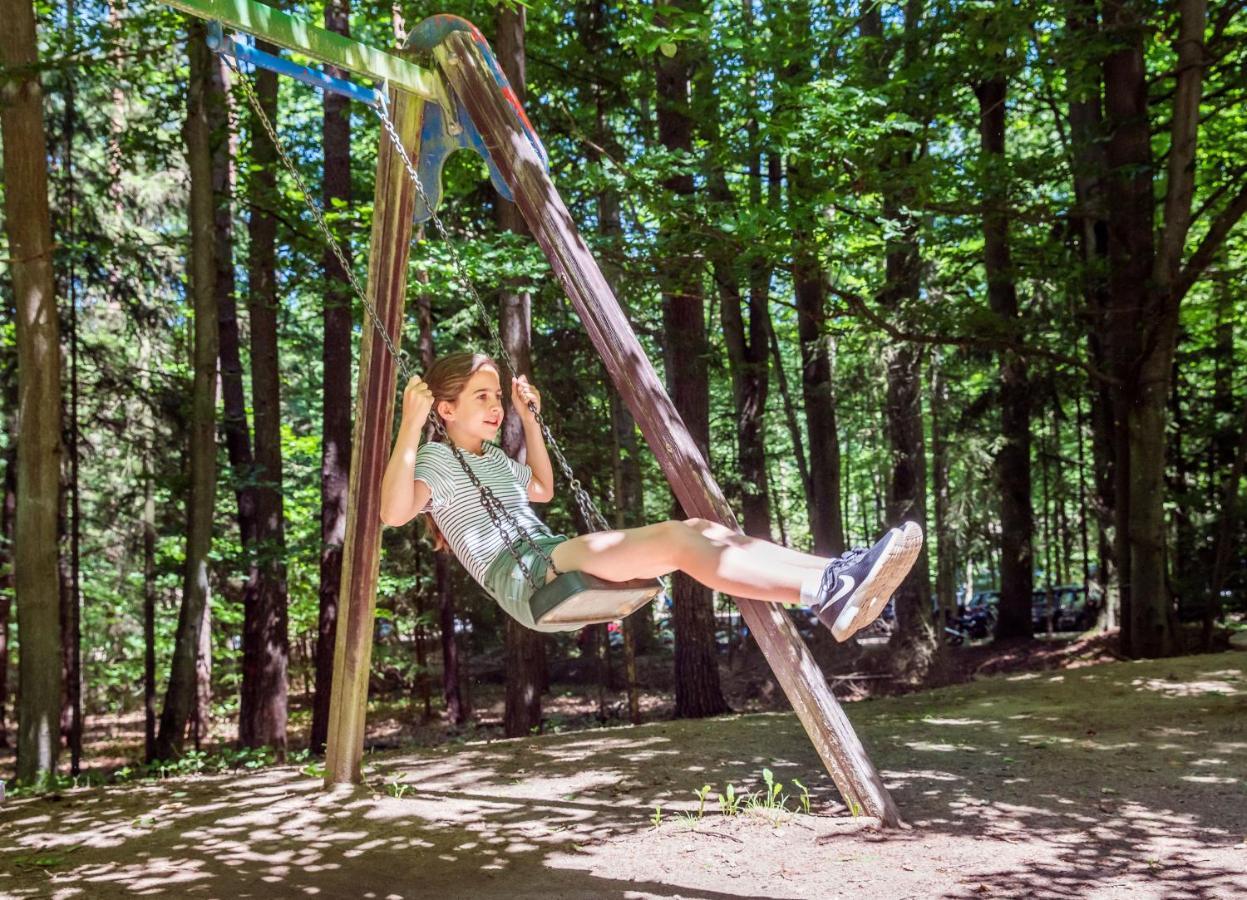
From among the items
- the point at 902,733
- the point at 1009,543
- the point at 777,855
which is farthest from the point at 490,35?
the point at 1009,543

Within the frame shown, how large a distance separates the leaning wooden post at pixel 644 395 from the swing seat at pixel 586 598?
1042mm

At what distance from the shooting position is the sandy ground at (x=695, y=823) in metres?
3.85

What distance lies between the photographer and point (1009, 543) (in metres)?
14.5

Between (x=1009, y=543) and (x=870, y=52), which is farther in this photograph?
(x=1009, y=543)

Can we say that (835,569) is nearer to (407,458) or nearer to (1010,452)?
(407,458)

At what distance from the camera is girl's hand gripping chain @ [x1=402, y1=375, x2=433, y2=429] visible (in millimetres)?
3785

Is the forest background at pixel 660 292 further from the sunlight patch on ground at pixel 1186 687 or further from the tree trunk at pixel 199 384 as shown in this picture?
the sunlight patch on ground at pixel 1186 687

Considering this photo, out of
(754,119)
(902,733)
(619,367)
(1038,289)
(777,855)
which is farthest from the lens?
(1038,289)

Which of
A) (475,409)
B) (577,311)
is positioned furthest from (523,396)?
(577,311)

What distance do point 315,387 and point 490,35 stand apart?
408 inches

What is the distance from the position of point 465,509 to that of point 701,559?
1084 millimetres

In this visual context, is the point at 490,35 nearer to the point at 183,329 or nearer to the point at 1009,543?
the point at 183,329

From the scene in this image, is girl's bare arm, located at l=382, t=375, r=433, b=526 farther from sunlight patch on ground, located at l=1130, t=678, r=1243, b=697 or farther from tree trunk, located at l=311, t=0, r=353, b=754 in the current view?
tree trunk, located at l=311, t=0, r=353, b=754

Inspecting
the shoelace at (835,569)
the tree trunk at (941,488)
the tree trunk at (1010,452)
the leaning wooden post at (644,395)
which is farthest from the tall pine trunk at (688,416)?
the shoelace at (835,569)
